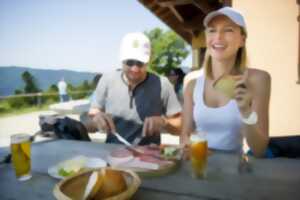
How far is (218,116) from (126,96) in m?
0.65

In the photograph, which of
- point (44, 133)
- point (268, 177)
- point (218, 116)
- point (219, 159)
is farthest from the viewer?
point (44, 133)

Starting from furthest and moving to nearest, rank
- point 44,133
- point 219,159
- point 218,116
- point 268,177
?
point 44,133 → point 218,116 → point 219,159 → point 268,177

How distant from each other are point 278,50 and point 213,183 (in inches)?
92.1

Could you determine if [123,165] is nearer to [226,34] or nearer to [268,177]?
[268,177]

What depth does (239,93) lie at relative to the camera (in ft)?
3.16

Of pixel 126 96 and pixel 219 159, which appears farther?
pixel 126 96

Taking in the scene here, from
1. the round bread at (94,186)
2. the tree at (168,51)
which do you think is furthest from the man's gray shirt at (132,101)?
the tree at (168,51)

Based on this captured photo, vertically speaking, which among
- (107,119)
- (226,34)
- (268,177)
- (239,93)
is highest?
(226,34)

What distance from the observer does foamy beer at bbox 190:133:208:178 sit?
93cm

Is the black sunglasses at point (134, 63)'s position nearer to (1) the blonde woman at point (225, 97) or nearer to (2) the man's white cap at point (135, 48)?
(2) the man's white cap at point (135, 48)

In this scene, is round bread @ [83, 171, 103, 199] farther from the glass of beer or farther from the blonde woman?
the blonde woman

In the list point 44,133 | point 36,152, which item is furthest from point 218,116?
point 44,133

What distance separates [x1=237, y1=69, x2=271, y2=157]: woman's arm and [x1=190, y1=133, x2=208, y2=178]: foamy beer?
261 millimetres

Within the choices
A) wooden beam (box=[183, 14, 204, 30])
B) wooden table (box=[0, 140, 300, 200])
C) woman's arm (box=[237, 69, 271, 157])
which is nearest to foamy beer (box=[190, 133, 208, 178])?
wooden table (box=[0, 140, 300, 200])
